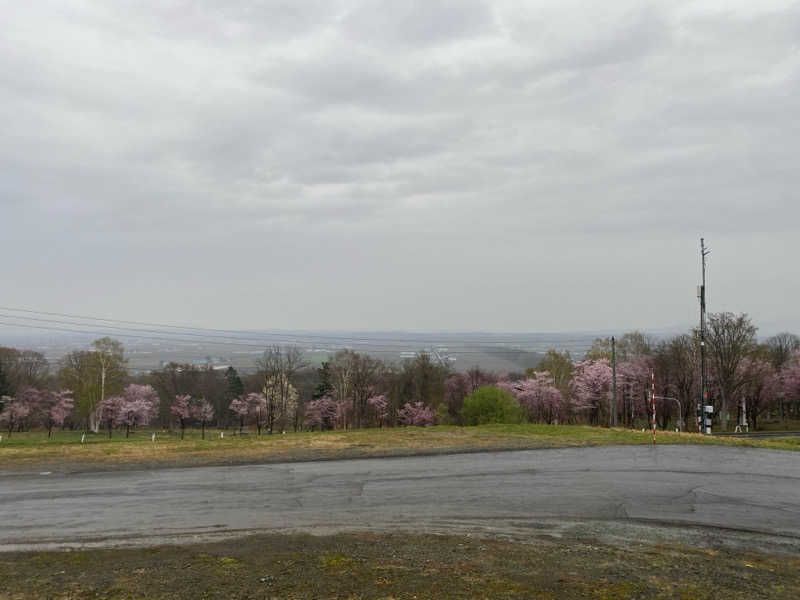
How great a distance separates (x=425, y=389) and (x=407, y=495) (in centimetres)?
5745

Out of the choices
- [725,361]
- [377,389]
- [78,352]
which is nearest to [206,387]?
[78,352]

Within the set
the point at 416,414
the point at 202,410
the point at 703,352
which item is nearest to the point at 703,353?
the point at 703,352

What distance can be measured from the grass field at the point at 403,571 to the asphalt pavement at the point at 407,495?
1.43 meters

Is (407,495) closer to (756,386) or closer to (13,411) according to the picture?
(756,386)

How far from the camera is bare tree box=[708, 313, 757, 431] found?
2146 inches

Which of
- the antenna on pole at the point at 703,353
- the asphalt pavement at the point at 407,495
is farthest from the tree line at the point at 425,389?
the asphalt pavement at the point at 407,495

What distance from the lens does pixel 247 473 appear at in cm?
1670

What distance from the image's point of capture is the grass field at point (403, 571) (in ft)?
21.6

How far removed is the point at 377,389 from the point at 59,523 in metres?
60.7

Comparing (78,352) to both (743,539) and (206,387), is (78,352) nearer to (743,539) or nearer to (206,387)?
(206,387)

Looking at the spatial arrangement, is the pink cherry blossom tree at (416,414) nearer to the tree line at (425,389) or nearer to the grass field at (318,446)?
Result: the tree line at (425,389)

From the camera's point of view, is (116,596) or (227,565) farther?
(227,565)

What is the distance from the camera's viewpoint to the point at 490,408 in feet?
162

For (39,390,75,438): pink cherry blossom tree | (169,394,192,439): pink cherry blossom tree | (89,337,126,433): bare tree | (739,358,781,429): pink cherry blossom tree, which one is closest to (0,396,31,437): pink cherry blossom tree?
(39,390,75,438): pink cherry blossom tree
